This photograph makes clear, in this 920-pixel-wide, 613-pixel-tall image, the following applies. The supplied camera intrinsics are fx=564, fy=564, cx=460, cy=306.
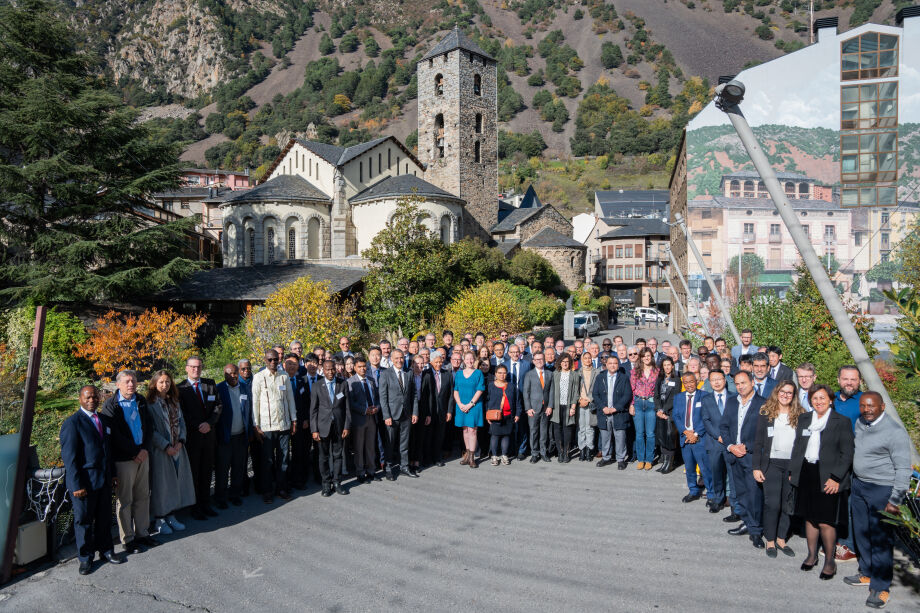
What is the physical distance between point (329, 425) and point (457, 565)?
121 inches

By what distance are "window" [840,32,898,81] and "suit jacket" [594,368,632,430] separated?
25.7 m

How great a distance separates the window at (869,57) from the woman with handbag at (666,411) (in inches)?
998

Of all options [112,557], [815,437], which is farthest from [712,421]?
[112,557]

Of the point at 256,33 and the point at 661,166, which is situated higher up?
the point at 256,33

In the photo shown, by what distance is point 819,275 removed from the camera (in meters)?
5.20

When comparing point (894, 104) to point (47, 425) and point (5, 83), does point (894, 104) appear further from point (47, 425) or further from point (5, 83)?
point (5, 83)

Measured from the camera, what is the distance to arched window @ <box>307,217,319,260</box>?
117 feet

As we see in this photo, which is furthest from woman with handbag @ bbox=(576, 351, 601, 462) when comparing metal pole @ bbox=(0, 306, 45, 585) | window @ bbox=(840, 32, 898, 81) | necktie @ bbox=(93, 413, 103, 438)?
window @ bbox=(840, 32, 898, 81)

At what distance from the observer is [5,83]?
23484 mm

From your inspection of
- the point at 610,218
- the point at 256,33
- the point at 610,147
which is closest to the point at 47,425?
the point at 610,218

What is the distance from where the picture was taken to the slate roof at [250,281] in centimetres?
2797

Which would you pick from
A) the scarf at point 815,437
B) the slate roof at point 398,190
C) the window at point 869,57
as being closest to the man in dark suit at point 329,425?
the scarf at point 815,437

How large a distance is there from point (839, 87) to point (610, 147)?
294 feet

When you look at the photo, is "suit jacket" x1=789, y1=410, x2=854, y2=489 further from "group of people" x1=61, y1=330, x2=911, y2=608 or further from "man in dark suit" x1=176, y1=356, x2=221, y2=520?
"man in dark suit" x1=176, y1=356, x2=221, y2=520
